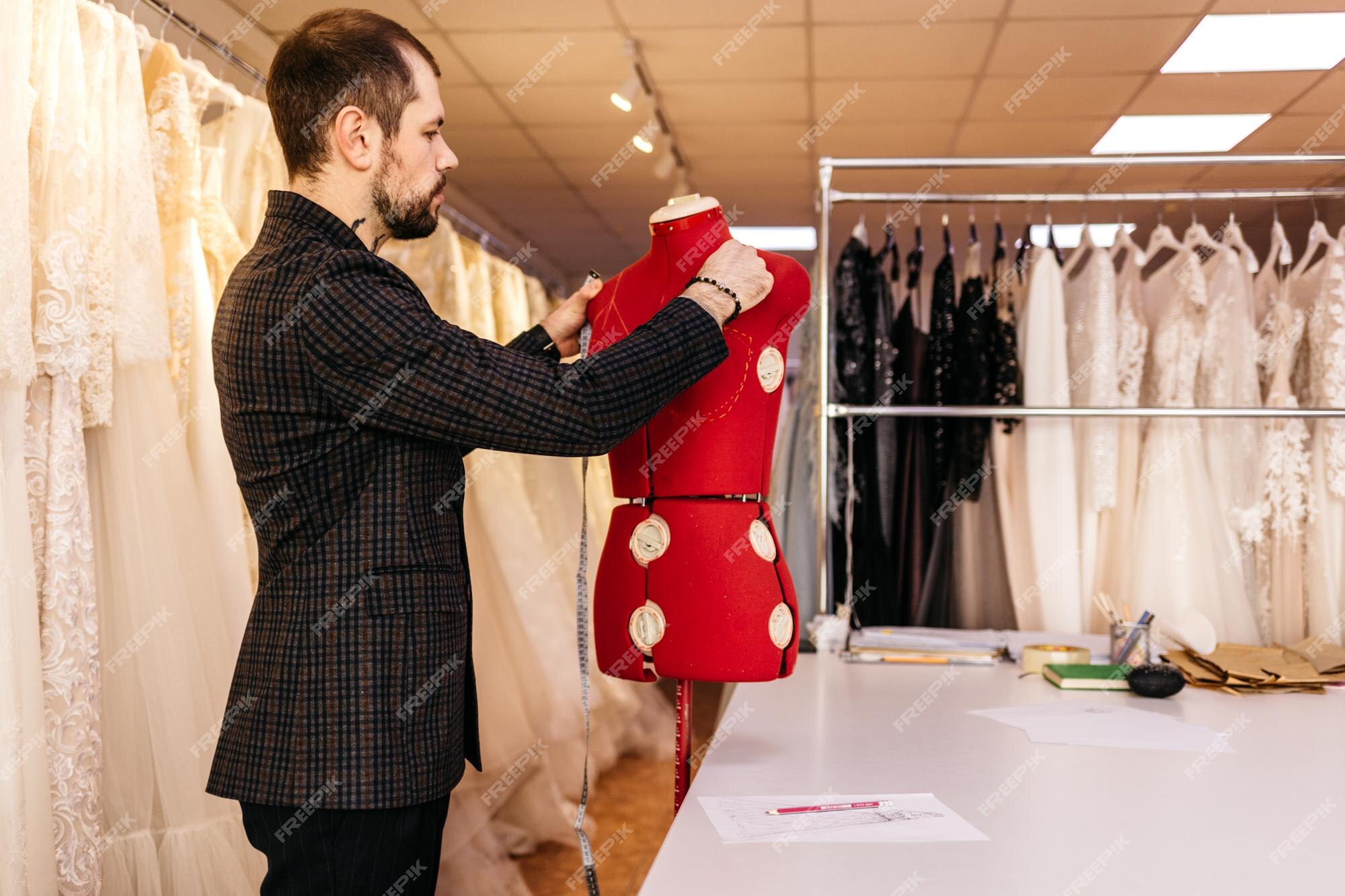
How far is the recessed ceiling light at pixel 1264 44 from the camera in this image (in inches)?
150

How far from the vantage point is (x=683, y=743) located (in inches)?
58.8

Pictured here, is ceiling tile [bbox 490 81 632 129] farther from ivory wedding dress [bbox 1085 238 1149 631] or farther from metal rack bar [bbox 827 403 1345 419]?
metal rack bar [bbox 827 403 1345 419]

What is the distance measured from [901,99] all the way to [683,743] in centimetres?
401

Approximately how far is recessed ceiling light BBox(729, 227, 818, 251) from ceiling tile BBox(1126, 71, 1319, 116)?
9.11 feet

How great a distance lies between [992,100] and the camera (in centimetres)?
474

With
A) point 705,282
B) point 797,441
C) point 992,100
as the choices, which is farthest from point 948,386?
point 992,100

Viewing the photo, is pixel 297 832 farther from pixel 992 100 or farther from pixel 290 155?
pixel 992 100

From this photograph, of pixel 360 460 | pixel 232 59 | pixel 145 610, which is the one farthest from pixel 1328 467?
pixel 232 59

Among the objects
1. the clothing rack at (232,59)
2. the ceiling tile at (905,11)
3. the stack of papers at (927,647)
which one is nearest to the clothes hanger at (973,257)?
the stack of papers at (927,647)

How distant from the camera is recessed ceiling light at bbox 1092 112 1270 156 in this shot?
4.95 m

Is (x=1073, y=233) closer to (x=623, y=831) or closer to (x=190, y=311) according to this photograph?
(x=623, y=831)

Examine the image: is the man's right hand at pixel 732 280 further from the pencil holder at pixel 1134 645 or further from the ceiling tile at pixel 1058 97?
the ceiling tile at pixel 1058 97

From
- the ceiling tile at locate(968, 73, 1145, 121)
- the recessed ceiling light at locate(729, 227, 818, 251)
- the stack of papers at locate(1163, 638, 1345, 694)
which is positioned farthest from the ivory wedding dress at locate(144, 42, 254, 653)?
the recessed ceiling light at locate(729, 227, 818, 251)

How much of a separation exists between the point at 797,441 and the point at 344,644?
2.22 metres
